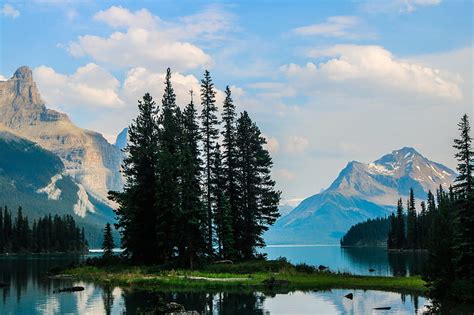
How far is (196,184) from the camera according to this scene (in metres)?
79.9

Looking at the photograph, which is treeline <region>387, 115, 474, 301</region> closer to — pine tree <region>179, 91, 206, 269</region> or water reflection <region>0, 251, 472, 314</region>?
water reflection <region>0, 251, 472, 314</region>

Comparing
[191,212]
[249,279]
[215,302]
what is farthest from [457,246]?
[191,212]

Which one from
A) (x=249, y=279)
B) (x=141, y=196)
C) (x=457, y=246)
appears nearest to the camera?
(x=457, y=246)

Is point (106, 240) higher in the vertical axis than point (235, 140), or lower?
lower

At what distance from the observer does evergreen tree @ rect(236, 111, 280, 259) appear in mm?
86256

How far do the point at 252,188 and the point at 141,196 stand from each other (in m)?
15.8

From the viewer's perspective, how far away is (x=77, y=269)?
88500mm

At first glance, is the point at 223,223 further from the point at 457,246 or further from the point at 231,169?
the point at 457,246

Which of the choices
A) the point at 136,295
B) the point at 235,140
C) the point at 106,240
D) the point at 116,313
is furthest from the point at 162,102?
the point at 116,313

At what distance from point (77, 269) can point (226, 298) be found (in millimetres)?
40727

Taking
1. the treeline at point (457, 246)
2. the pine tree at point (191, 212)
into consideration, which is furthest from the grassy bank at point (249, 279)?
the treeline at point (457, 246)

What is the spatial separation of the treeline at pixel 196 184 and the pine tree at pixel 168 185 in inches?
5.0

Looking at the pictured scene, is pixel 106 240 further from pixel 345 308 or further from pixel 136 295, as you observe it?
pixel 345 308

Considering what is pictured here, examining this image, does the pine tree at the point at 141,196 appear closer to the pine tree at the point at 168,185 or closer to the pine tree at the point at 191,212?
the pine tree at the point at 168,185
